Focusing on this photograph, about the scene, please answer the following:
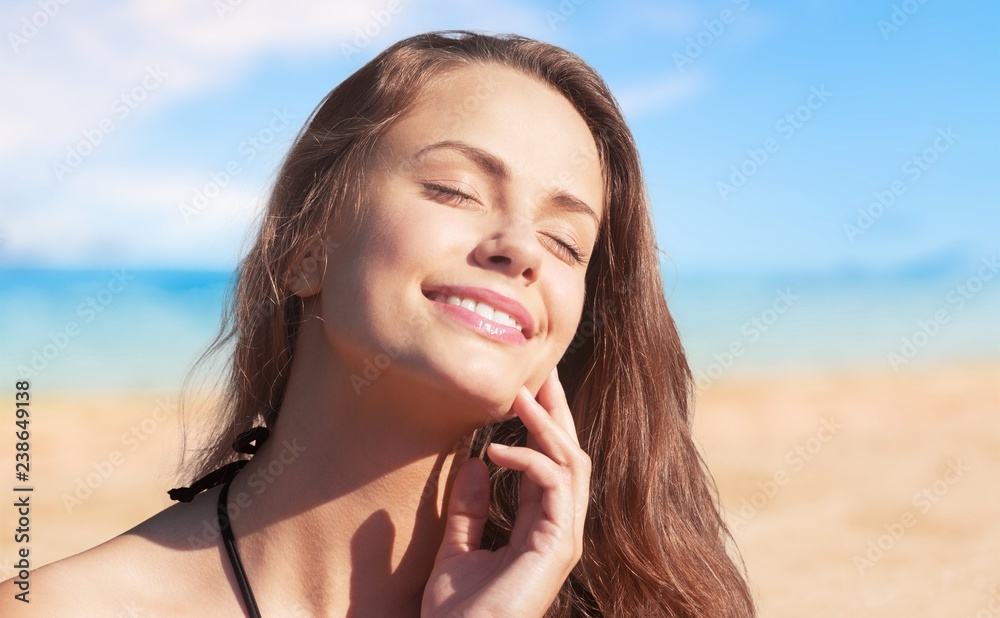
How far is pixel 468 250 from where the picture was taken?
9.12 ft

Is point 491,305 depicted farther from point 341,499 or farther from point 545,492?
point 341,499

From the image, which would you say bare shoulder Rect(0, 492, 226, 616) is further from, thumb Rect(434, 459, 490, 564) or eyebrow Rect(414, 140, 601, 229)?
eyebrow Rect(414, 140, 601, 229)

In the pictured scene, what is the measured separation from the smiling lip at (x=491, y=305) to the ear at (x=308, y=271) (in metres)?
0.49

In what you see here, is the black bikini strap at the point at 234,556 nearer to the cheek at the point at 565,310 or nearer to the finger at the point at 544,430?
the finger at the point at 544,430

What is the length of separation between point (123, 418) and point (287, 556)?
643 inches

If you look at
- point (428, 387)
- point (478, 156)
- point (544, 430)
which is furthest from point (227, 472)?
point (478, 156)

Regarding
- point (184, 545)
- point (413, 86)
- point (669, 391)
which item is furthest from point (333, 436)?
point (669, 391)

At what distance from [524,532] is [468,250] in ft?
3.01

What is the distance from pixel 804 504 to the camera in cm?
1136

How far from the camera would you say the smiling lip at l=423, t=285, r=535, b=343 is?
2705 mm

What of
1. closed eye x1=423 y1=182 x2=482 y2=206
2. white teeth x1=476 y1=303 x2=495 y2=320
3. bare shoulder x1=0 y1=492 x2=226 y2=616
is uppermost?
closed eye x1=423 y1=182 x2=482 y2=206

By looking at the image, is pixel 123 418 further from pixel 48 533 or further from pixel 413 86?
pixel 413 86

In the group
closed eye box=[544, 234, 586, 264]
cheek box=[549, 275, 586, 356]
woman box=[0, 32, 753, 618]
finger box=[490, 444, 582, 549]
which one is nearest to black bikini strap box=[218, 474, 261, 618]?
woman box=[0, 32, 753, 618]

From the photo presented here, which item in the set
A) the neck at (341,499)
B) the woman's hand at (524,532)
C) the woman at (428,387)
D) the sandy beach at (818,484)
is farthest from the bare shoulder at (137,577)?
the sandy beach at (818,484)
